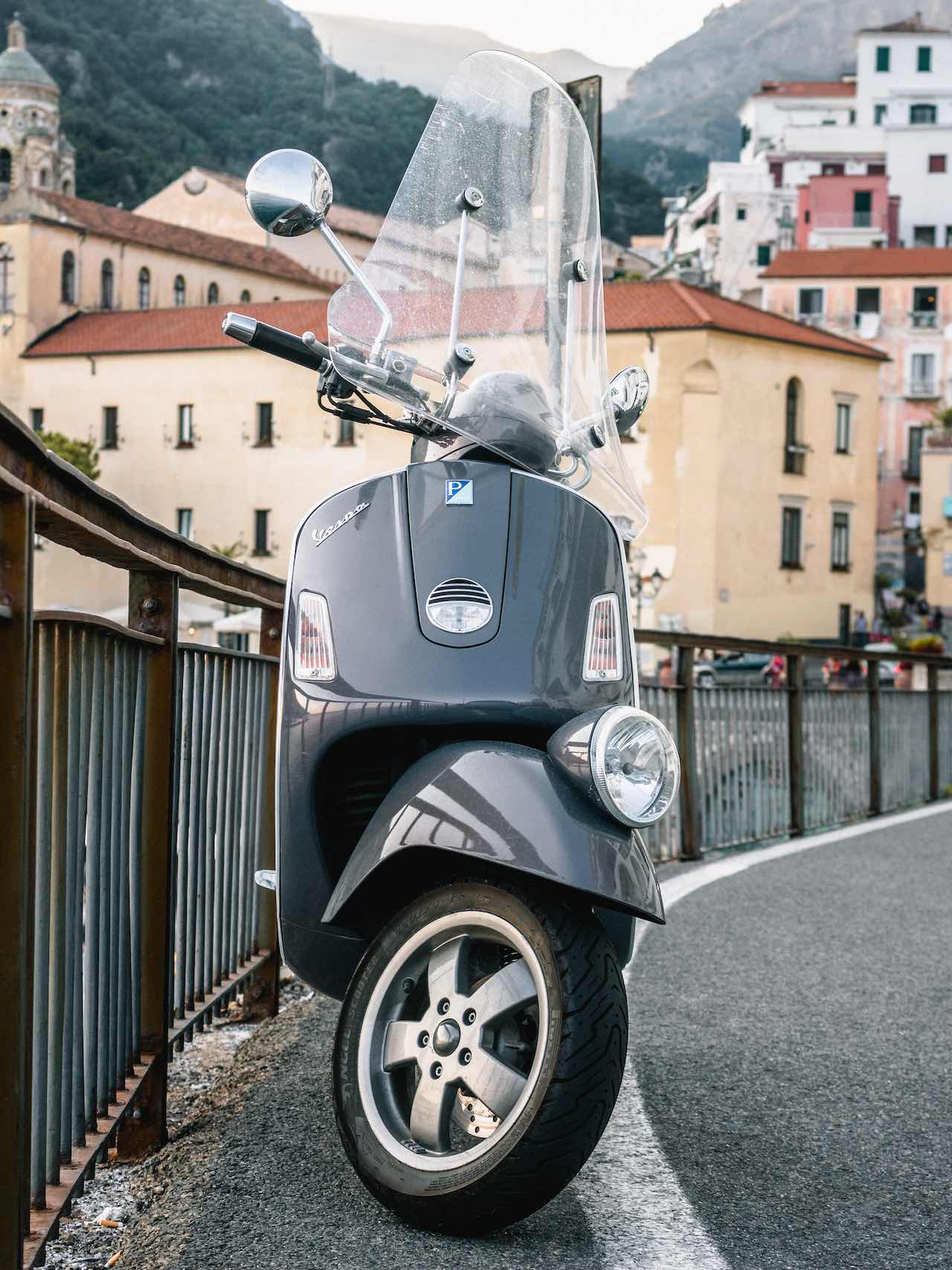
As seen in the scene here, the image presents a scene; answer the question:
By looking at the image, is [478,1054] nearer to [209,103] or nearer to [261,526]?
[261,526]

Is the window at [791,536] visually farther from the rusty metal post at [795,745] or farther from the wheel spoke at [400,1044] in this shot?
the wheel spoke at [400,1044]

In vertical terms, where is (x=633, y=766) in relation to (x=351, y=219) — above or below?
below

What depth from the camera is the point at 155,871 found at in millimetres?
3512

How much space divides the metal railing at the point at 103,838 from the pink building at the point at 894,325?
218 feet

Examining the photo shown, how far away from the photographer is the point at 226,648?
4.44 metres

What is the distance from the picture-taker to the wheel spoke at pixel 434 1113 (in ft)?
9.44

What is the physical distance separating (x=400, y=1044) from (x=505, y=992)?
0.79ft

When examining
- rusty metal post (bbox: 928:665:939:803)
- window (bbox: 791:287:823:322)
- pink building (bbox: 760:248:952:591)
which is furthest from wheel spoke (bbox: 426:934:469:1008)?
window (bbox: 791:287:823:322)

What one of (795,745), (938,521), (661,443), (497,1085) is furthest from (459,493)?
(938,521)

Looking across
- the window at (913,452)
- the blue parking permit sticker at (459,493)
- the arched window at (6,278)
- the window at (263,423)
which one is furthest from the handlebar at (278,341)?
the window at (913,452)

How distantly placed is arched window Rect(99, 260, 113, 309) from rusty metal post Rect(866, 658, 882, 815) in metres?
62.5

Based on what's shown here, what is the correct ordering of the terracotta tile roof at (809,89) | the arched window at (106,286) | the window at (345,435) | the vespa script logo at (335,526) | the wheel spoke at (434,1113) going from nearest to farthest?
the wheel spoke at (434,1113) < the vespa script logo at (335,526) < the window at (345,435) < the arched window at (106,286) < the terracotta tile roof at (809,89)

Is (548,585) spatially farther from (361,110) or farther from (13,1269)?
(361,110)

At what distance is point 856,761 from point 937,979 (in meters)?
6.53
